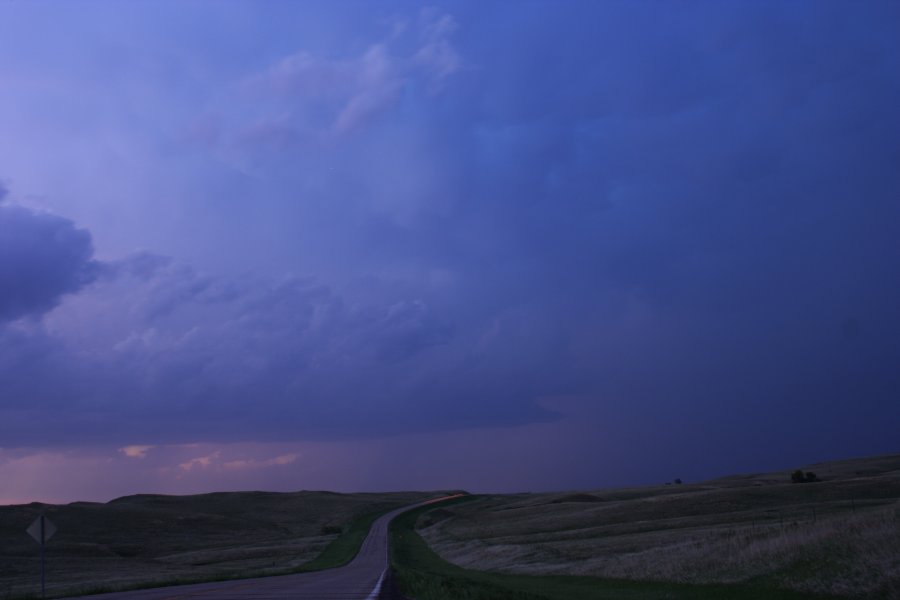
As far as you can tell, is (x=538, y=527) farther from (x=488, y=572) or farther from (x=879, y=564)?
(x=879, y=564)

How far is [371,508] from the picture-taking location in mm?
151875

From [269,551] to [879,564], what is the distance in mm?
65093

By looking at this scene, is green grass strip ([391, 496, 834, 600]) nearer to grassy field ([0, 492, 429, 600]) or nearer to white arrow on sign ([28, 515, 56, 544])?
white arrow on sign ([28, 515, 56, 544])

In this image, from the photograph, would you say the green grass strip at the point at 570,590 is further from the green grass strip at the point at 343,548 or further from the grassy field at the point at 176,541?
the green grass strip at the point at 343,548

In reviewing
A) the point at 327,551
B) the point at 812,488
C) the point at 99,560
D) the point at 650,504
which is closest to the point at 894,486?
the point at 812,488

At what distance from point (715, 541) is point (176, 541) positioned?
271ft

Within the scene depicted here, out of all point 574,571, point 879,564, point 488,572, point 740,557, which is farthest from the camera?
point 488,572

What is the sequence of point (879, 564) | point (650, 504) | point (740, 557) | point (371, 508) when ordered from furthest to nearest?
point (371, 508), point (650, 504), point (740, 557), point (879, 564)

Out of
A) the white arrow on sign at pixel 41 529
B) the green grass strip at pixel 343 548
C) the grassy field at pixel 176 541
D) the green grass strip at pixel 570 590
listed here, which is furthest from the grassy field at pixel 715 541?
the white arrow on sign at pixel 41 529

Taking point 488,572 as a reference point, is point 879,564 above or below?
above

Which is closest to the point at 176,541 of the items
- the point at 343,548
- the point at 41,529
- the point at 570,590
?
the point at 343,548

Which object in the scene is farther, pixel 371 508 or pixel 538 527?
pixel 371 508

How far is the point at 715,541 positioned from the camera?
30859 millimetres

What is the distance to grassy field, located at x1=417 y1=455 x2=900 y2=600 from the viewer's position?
804 inches
